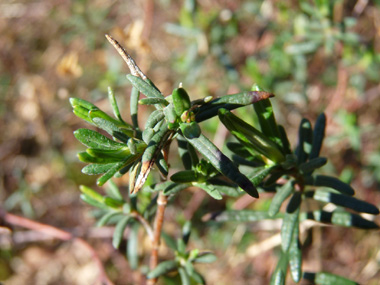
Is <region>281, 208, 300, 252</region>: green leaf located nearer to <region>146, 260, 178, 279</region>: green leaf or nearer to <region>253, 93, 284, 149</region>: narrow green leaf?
<region>253, 93, 284, 149</region>: narrow green leaf

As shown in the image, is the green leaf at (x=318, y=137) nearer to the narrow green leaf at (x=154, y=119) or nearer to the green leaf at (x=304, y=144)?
the green leaf at (x=304, y=144)

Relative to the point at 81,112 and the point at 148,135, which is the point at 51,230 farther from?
the point at 148,135

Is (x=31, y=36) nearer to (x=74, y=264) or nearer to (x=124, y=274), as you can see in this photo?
(x=74, y=264)

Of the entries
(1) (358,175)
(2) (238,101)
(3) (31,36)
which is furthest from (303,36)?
(3) (31,36)

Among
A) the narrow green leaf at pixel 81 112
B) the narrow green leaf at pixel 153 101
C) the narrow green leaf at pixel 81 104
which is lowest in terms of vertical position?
the narrow green leaf at pixel 153 101

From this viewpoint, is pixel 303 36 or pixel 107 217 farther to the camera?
pixel 303 36

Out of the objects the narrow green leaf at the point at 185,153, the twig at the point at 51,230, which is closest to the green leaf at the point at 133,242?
the twig at the point at 51,230

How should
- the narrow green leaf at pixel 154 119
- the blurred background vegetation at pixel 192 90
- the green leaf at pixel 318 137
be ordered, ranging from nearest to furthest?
the narrow green leaf at pixel 154 119 < the green leaf at pixel 318 137 < the blurred background vegetation at pixel 192 90
